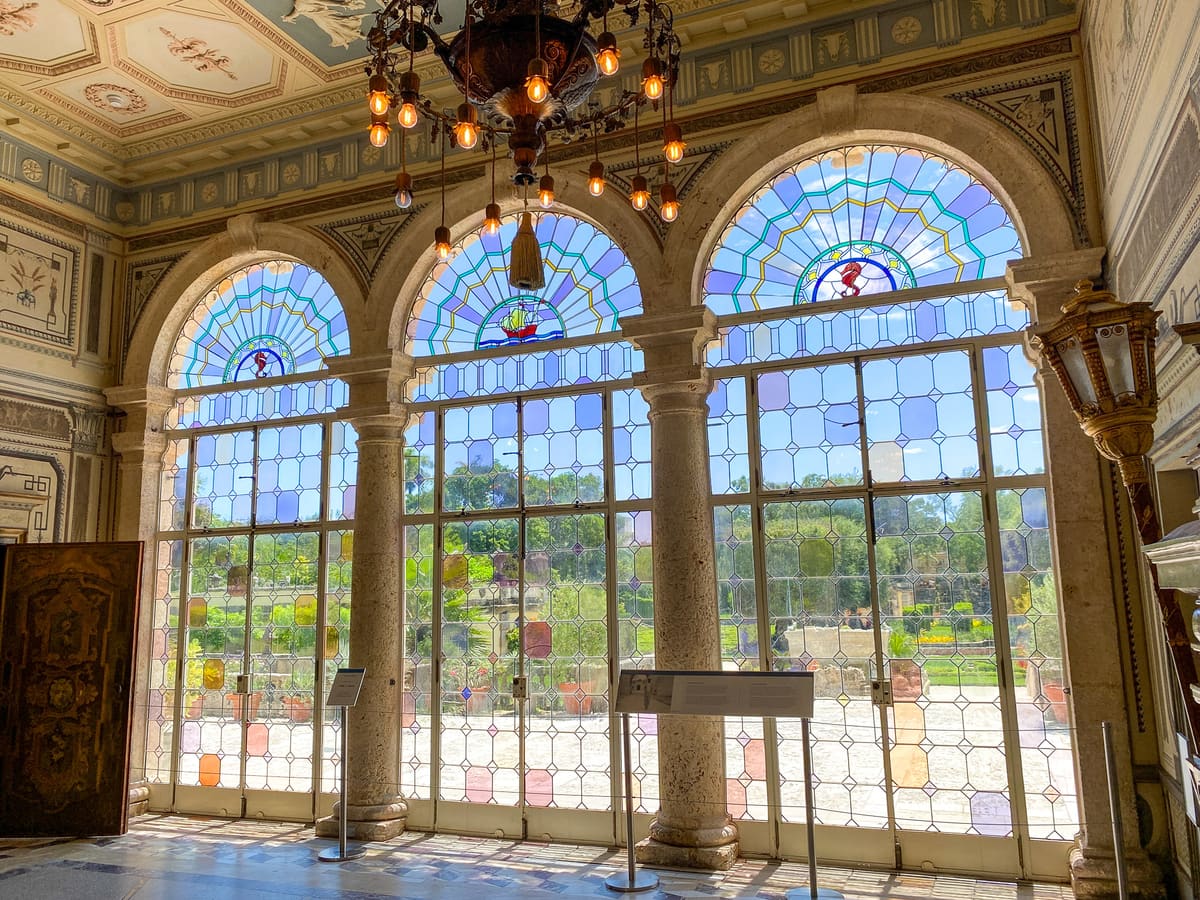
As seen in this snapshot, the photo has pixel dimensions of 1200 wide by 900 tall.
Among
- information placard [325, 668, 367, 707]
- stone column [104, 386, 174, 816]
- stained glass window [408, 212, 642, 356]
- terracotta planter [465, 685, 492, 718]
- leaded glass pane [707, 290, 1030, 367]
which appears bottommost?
terracotta planter [465, 685, 492, 718]

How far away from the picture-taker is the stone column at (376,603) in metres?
6.41

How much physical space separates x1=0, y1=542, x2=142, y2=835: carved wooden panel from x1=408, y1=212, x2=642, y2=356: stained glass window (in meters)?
2.85

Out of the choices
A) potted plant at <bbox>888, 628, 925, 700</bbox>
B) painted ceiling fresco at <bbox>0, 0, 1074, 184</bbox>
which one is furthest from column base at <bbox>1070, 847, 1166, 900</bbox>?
painted ceiling fresco at <bbox>0, 0, 1074, 184</bbox>

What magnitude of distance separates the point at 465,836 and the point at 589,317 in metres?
3.74

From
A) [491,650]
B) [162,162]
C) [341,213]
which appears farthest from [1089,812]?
[162,162]

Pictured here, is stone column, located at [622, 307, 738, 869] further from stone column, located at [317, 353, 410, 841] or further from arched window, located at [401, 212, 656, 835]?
stone column, located at [317, 353, 410, 841]

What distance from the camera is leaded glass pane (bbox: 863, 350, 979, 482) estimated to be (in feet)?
18.4

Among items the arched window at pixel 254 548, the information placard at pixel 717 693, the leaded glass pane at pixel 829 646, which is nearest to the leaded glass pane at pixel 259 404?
the arched window at pixel 254 548

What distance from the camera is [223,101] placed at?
7230 millimetres

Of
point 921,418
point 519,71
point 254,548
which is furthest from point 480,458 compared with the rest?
point 519,71

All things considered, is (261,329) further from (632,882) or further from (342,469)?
(632,882)

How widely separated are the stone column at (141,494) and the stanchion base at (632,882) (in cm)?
435

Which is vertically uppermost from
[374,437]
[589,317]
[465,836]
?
[589,317]

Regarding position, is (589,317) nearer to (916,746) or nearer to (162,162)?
(916,746)
